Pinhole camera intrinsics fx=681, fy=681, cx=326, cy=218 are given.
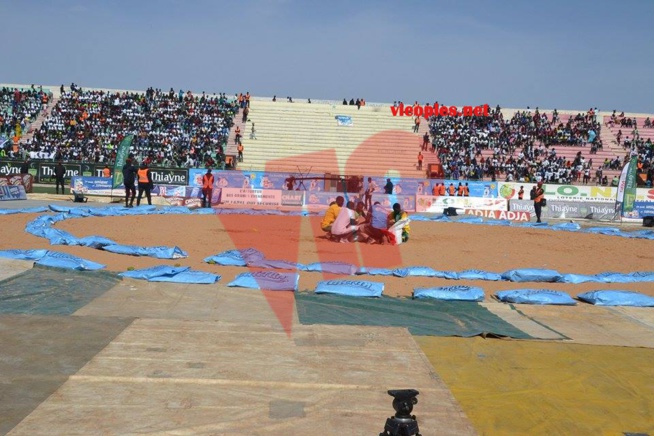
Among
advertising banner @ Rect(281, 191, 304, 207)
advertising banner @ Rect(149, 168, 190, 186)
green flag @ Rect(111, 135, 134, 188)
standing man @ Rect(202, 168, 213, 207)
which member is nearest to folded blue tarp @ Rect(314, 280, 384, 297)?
standing man @ Rect(202, 168, 213, 207)

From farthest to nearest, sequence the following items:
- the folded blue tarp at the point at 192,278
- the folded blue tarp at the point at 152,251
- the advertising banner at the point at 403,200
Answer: the advertising banner at the point at 403,200 < the folded blue tarp at the point at 152,251 < the folded blue tarp at the point at 192,278

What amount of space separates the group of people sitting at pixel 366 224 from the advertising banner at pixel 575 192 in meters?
18.9

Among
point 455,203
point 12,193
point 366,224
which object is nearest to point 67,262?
point 366,224

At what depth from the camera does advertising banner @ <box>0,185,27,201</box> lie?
29045 millimetres

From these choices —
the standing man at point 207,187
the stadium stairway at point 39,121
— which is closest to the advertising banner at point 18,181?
the standing man at point 207,187

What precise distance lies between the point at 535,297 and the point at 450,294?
1.47m

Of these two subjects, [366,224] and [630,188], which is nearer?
[366,224]

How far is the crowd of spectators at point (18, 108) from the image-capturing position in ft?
153

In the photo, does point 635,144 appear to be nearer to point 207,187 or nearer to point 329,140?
point 329,140

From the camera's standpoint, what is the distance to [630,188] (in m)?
30.7

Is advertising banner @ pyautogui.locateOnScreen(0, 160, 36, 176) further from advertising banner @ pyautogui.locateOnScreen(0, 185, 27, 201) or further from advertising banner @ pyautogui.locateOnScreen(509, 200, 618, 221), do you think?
advertising banner @ pyautogui.locateOnScreen(509, 200, 618, 221)

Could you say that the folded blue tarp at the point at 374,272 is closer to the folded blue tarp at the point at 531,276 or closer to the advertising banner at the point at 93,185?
the folded blue tarp at the point at 531,276

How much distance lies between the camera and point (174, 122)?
49.5 metres

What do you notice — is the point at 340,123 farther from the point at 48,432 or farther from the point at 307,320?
the point at 48,432
